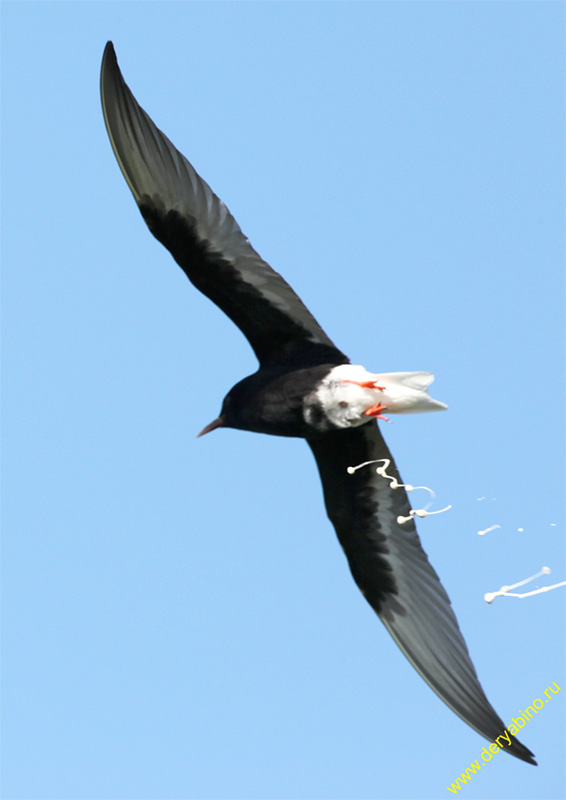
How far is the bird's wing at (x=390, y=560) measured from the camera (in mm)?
7223

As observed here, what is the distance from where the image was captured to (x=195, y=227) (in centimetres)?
688

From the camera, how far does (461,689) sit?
7078 millimetres

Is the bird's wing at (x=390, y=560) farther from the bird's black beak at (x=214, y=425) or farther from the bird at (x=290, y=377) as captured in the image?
the bird's black beak at (x=214, y=425)

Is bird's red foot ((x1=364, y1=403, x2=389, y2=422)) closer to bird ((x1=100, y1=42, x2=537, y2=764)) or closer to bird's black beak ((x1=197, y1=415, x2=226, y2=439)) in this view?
bird ((x1=100, y1=42, x2=537, y2=764))

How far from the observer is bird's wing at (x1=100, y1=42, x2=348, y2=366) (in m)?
6.80

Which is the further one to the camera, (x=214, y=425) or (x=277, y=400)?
(x=214, y=425)

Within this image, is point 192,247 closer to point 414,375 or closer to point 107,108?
point 107,108

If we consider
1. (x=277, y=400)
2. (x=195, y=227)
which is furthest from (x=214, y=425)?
(x=195, y=227)

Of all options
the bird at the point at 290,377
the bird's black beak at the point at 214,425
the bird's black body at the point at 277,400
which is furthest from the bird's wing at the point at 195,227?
the bird's black beak at the point at 214,425

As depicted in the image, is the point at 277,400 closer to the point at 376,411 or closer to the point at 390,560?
the point at 376,411

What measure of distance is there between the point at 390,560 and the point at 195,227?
2883 millimetres

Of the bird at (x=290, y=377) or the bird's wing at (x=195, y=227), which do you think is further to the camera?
the bird's wing at (x=195, y=227)

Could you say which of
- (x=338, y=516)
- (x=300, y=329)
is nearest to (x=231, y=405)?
(x=300, y=329)

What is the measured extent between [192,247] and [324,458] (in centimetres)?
183
